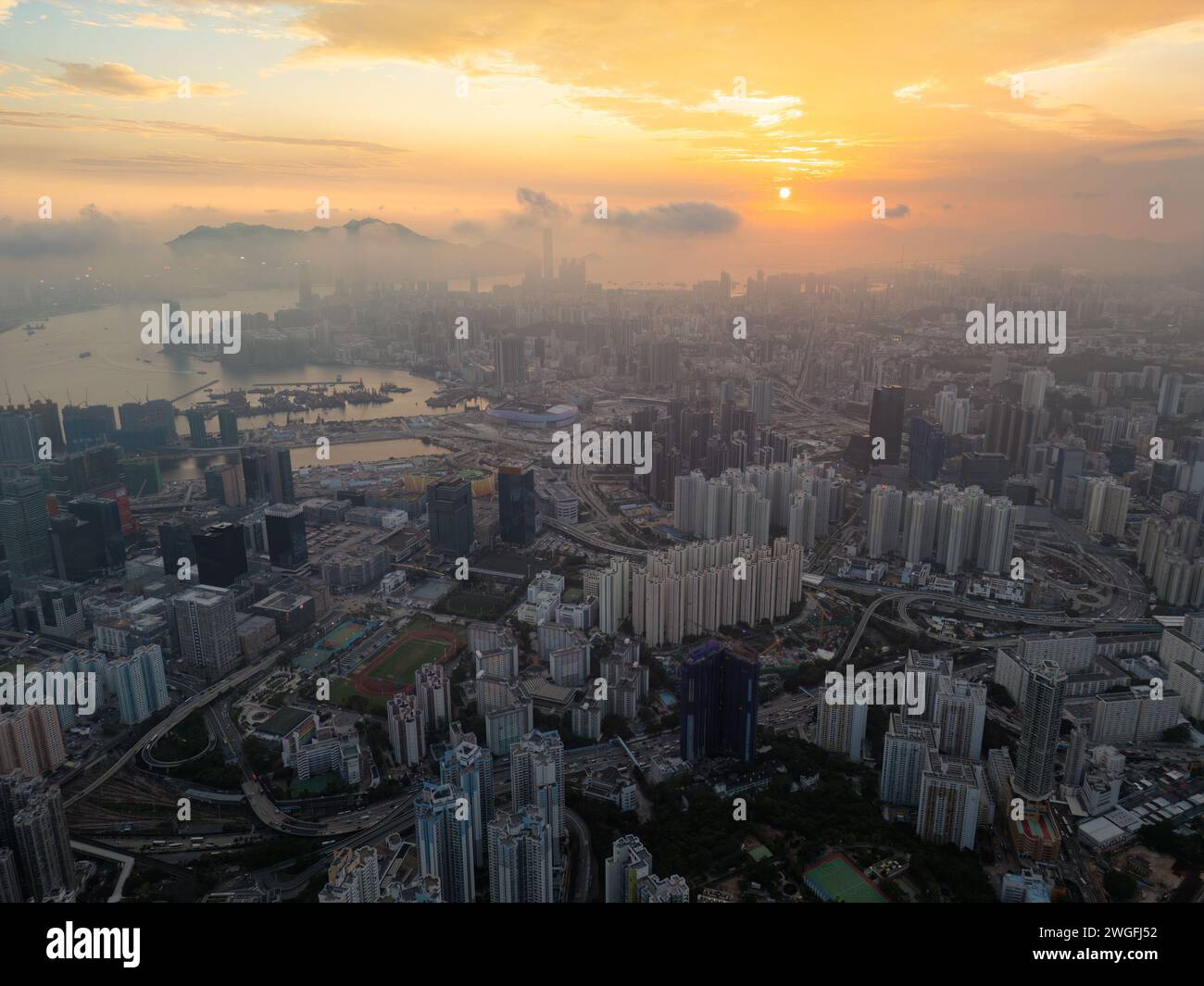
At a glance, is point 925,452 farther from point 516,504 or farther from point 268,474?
point 268,474

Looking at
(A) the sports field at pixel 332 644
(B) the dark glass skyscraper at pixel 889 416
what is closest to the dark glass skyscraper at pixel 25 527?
(A) the sports field at pixel 332 644

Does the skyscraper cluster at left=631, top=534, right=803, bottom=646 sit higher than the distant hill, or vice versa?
the distant hill

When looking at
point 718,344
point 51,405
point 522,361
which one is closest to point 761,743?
point 51,405

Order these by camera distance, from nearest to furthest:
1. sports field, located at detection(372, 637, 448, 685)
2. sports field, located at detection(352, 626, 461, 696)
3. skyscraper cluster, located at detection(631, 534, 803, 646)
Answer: sports field, located at detection(352, 626, 461, 696), sports field, located at detection(372, 637, 448, 685), skyscraper cluster, located at detection(631, 534, 803, 646)

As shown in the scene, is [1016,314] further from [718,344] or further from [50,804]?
[50,804]

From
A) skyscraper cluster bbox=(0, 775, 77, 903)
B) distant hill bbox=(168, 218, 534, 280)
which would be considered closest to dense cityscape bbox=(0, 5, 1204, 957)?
skyscraper cluster bbox=(0, 775, 77, 903)

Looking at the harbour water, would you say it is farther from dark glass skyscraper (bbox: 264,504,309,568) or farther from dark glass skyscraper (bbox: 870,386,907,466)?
dark glass skyscraper (bbox: 870,386,907,466)

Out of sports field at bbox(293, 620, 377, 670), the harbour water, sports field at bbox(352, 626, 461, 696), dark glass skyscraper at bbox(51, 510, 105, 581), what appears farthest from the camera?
the harbour water
